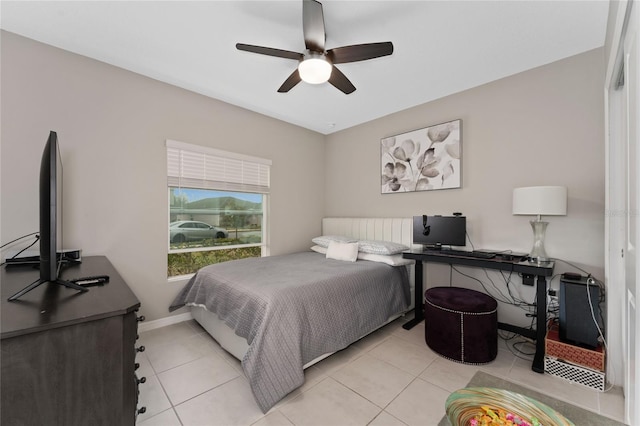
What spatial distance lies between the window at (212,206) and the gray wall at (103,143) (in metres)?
0.15

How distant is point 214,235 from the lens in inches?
130

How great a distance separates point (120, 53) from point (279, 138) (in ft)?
6.54

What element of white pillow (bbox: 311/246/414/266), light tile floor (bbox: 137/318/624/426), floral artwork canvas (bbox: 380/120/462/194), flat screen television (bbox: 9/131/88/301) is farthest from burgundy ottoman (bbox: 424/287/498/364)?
flat screen television (bbox: 9/131/88/301)

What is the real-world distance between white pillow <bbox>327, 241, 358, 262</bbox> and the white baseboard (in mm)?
1812

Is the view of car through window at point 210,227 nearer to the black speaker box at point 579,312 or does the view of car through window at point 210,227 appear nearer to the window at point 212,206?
the window at point 212,206

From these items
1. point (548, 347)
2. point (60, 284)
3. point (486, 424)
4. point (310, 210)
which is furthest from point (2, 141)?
point (548, 347)

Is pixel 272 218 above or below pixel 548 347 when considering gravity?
above

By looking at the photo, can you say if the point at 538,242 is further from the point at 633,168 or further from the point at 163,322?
the point at 163,322

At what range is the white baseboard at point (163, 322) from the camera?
2682mm

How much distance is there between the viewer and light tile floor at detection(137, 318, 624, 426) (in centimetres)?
159

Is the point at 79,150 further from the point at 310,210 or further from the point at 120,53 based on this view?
the point at 310,210

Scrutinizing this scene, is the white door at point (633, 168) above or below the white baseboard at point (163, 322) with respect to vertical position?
above

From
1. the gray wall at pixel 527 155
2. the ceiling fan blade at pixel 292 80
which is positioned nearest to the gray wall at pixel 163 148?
→ the gray wall at pixel 527 155

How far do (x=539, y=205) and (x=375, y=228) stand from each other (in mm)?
1868
